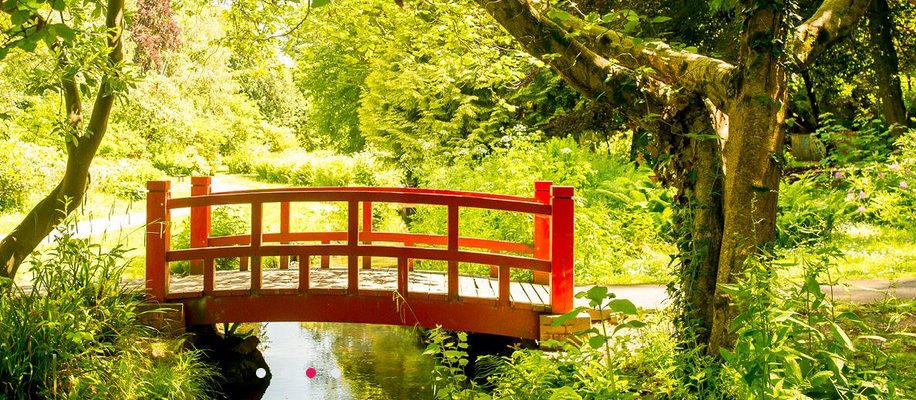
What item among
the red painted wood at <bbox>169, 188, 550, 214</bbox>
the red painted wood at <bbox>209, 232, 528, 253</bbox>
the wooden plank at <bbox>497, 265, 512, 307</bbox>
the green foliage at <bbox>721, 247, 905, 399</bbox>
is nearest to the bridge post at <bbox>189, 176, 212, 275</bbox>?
the red painted wood at <bbox>209, 232, 528, 253</bbox>

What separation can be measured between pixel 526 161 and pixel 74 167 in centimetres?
615

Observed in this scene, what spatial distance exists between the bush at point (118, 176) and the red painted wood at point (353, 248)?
32.5 feet

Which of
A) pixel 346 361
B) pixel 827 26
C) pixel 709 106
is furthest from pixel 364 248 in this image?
pixel 827 26

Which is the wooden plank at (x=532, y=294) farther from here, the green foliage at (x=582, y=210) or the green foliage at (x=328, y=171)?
the green foliage at (x=328, y=171)

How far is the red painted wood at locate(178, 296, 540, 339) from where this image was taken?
6.35 metres

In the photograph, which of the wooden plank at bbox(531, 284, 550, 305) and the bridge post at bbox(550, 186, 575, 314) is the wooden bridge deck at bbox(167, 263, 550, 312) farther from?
the bridge post at bbox(550, 186, 575, 314)

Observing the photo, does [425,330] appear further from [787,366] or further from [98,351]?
[787,366]

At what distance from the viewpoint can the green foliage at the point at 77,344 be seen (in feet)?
15.3

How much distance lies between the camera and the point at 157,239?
20.7 feet

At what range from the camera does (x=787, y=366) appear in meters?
2.83

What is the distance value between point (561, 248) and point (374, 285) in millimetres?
1676

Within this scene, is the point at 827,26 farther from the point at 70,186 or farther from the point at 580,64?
the point at 70,186

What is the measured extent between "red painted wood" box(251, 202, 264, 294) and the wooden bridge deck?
0.09 meters

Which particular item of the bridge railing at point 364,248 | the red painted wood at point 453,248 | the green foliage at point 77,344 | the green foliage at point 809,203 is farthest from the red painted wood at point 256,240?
the green foliage at point 809,203
